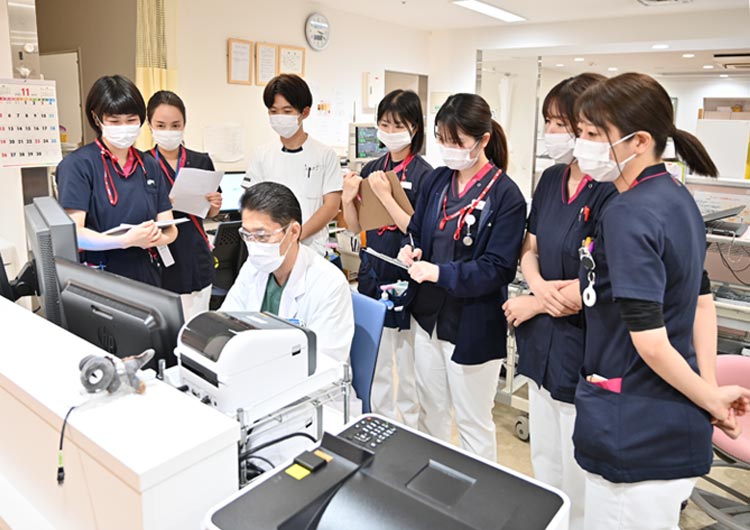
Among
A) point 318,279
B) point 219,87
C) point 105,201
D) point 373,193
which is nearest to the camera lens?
point 318,279

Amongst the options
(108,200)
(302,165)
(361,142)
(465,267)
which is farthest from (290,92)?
(361,142)

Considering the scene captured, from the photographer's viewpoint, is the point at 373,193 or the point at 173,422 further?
the point at 373,193

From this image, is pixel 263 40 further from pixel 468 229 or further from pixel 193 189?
pixel 468 229

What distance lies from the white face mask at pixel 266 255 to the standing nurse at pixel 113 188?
0.61 m

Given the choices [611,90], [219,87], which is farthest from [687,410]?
[219,87]

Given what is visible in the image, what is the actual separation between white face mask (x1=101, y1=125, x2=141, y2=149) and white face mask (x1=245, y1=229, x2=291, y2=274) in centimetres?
78

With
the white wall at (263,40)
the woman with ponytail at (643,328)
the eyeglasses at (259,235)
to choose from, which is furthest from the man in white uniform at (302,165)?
the white wall at (263,40)

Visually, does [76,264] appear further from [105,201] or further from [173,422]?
[105,201]

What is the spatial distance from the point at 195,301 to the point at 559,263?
1.61 metres

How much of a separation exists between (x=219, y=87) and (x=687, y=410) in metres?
4.46

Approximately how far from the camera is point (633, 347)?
1235mm

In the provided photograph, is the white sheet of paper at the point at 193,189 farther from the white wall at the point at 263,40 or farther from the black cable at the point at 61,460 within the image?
the white wall at the point at 263,40

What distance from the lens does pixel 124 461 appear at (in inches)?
31.4

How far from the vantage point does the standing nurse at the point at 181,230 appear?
2439 millimetres
